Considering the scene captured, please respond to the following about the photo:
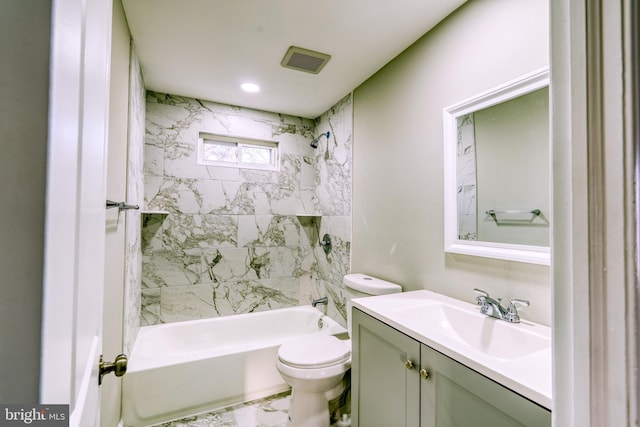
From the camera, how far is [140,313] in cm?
248

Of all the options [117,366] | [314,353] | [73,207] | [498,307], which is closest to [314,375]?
[314,353]

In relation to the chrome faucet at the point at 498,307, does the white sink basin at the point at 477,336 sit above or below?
below

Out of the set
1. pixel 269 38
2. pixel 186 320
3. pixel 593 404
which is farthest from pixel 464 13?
pixel 186 320

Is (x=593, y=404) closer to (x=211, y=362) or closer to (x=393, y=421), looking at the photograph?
(x=393, y=421)

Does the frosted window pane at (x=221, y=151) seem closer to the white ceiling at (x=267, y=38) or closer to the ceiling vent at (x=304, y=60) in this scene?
the white ceiling at (x=267, y=38)

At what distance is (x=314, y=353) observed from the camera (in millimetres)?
1754

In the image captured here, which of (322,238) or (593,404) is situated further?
(322,238)

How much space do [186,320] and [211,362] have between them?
0.85 metres

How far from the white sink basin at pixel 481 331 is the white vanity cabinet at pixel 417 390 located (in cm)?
21

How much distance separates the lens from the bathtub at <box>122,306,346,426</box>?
1835 millimetres

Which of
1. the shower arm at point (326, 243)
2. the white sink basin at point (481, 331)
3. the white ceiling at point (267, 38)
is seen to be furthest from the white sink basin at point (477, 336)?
the white ceiling at point (267, 38)

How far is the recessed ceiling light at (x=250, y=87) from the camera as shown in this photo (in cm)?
240

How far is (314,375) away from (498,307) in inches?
40.8

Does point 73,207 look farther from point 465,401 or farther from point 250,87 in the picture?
point 250,87
